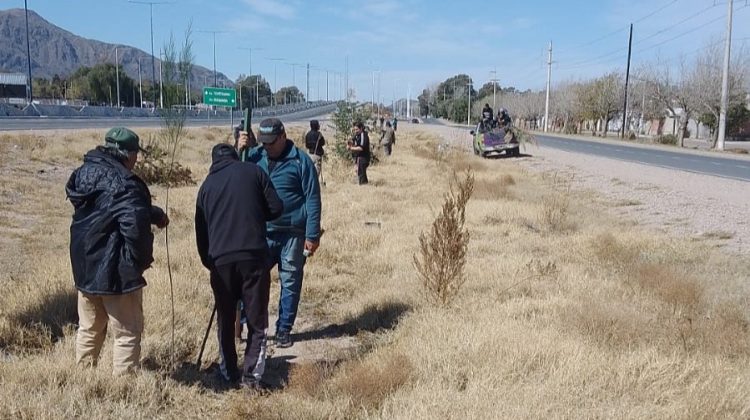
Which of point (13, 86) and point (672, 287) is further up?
point (13, 86)

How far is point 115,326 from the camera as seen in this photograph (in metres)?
3.68

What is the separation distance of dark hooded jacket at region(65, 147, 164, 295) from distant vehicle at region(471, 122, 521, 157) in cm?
2415

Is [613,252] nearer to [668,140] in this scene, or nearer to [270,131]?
[270,131]

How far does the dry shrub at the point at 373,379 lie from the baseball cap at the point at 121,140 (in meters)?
1.91

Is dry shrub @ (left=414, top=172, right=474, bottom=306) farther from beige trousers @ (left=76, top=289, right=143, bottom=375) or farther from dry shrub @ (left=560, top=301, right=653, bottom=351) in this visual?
beige trousers @ (left=76, top=289, right=143, bottom=375)

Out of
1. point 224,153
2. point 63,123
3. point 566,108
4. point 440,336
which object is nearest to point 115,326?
point 224,153

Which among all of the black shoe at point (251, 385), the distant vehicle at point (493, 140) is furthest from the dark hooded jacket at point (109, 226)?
the distant vehicle at point (493, 140)

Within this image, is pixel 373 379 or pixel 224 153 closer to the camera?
pixel 373 379

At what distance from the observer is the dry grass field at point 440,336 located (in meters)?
3.60

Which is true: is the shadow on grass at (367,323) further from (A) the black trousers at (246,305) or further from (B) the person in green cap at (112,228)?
(B) the person in green cap at (112,228)

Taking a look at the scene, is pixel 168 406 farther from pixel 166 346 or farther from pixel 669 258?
pixel 669 258

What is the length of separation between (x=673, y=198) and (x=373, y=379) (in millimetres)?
12230

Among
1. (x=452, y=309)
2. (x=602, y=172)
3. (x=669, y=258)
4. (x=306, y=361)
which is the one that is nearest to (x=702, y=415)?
(x=452, y=309)

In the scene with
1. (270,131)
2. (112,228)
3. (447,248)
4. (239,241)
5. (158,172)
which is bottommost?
(158,172)
